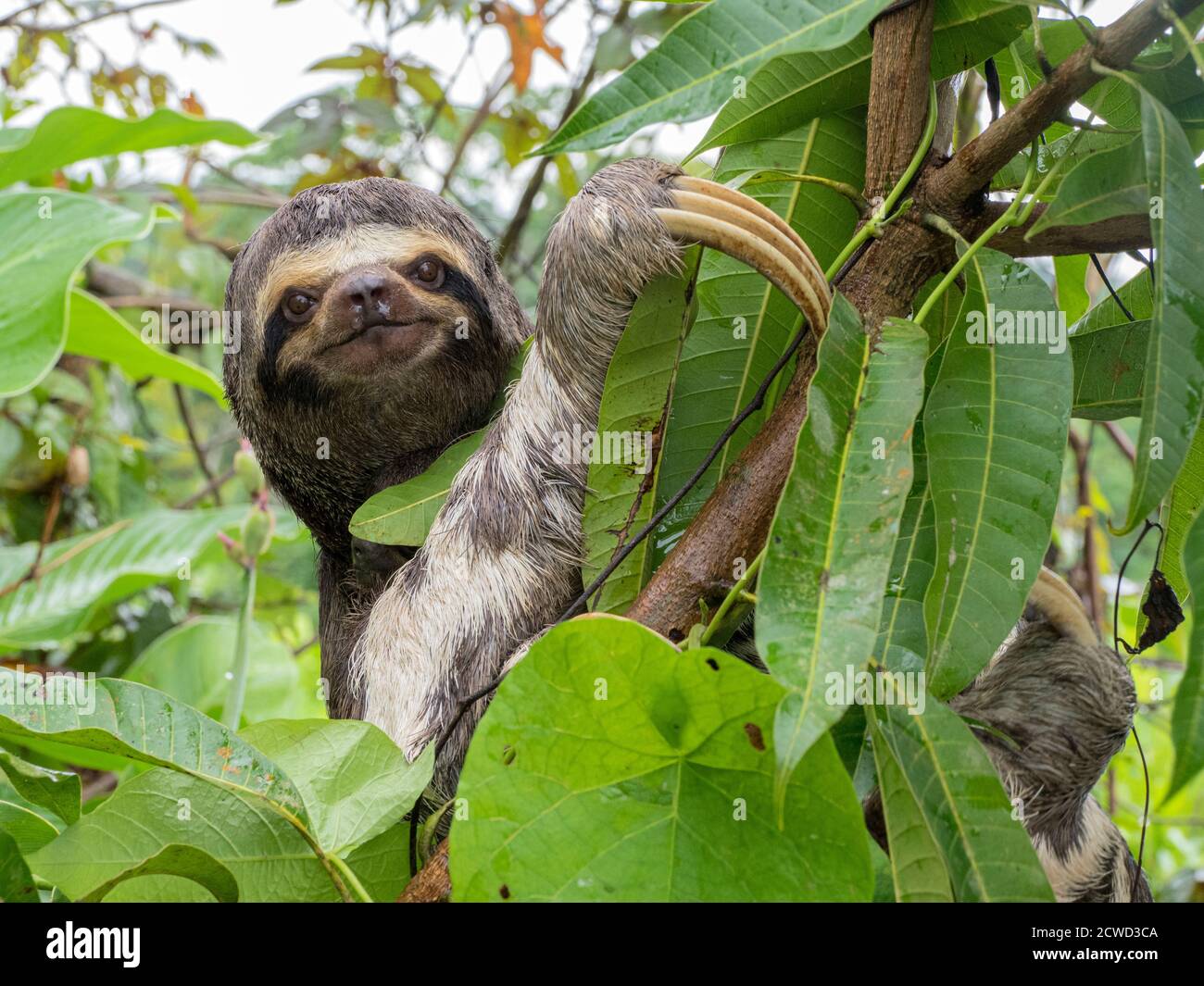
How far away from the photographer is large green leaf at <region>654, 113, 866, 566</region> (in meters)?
2.29

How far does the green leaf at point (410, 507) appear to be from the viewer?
2.97m

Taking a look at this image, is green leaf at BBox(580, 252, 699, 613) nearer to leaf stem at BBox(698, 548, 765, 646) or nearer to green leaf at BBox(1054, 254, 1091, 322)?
leaf stem at BBox(698, 548, 765, 646)

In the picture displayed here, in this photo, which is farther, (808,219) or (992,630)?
(808,219)

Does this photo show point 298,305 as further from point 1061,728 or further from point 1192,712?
point 1192,712

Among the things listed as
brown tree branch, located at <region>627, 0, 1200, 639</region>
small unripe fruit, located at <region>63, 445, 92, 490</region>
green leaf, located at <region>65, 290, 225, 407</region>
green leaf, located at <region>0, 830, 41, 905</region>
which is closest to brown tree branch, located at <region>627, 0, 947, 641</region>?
brown tree branch, located at <region>627, 0, 1200, 639</region>

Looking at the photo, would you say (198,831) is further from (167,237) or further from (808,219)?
(167,237)

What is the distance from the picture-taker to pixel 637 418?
231 cm

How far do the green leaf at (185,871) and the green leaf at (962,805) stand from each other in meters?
1.09

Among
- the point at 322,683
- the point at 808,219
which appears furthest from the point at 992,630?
the point at 322,683

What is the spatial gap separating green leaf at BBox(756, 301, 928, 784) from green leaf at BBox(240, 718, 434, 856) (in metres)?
0.82

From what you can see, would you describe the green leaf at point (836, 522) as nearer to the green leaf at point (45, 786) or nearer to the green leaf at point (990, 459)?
the green leaf at point (990, 459)

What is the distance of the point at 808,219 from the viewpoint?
7.73 ft

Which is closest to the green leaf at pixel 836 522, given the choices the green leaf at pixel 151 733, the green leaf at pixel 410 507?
the green leaf at pixel 151 733
